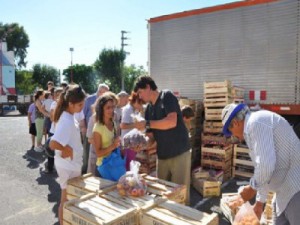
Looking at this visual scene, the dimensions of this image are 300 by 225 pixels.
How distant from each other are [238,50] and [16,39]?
56287 mm

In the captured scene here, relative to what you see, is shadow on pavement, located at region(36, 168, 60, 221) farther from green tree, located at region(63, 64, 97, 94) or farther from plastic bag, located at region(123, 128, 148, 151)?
green tree, located at region(63, 64, 97, 94)

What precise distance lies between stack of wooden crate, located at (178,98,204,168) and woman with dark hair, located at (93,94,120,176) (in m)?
3.92

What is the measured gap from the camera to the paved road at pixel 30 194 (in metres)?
4.70

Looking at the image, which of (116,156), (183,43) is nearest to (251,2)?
(183,43)

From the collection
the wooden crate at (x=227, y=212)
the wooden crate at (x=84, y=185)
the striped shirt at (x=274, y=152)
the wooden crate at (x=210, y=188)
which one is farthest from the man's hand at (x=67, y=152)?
the wooden crate at (x=210, y=188)

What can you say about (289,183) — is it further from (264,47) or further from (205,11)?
(205,11)

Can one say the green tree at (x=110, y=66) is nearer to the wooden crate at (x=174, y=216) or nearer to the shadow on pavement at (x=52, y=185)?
the shadow on pavement at (x=52, y=185)

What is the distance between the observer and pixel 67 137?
3377mm

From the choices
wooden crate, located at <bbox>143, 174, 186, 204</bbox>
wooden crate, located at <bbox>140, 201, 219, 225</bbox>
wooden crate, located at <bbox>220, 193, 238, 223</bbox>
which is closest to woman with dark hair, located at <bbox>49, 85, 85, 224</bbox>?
wooden crate, located at <bbox>143, 174, 186, 204</bbox>

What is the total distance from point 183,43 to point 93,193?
6.10 m

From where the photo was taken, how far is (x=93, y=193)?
2900mm

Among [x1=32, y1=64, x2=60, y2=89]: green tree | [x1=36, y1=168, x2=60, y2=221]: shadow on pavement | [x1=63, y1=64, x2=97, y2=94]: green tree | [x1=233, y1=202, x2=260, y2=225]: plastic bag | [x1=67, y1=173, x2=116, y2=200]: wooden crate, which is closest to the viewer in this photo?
[x1=233, y1=202, x2=260, y2=225]: plastic bag

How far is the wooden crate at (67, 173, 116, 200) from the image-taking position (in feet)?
10.0

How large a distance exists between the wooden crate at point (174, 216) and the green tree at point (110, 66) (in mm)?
50156
